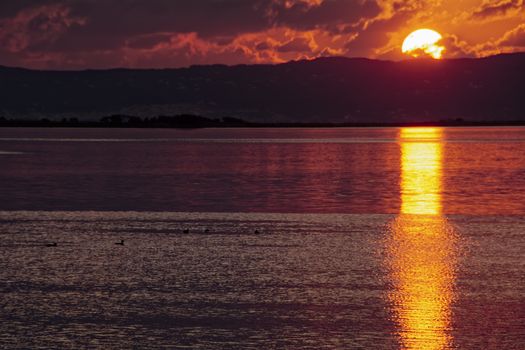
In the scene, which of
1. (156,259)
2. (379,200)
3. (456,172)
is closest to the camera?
(156,259)

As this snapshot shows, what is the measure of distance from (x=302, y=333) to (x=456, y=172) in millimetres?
47282

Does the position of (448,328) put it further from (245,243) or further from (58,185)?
(58,185)

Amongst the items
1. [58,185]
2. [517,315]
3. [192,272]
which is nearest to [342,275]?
[192,272]

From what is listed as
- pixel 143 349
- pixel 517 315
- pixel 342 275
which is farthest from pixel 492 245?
pixel 143 349

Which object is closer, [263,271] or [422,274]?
[422,274]

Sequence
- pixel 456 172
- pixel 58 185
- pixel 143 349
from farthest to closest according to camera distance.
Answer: pixel 456 172 < pixel 58 185 < pixel 143 349

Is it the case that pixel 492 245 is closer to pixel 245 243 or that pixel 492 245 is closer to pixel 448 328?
pixel 245 243

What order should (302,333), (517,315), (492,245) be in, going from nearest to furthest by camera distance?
(302,333), (517,315), (492,245)

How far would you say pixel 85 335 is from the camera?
1338cm

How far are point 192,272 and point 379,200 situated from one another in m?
19.6

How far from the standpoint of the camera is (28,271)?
18844 mm

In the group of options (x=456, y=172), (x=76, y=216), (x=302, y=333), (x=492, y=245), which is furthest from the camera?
(x=456, y=172)

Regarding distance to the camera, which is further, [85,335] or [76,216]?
[76,216]

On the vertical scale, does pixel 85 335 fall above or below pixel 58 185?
below
